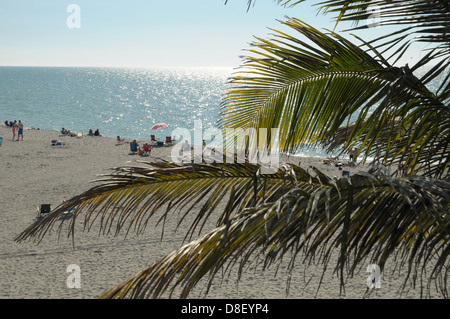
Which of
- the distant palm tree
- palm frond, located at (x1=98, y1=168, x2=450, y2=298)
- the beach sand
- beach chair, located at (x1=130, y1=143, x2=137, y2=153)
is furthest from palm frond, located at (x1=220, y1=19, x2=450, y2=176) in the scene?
beach chair, located at (x1=130, y1=143, x2=137, y2=153)

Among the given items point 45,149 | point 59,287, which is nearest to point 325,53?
point 59,287

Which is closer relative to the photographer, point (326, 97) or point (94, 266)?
point (326, 97)

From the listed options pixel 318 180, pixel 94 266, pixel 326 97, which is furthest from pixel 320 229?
pixel 94 266

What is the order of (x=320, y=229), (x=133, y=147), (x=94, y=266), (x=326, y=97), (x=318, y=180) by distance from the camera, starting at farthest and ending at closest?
1. (x=133, y=147)
2. (x=94, y=266)
3. (x=326, y=97)
4. (x=318, y=180)
5. (x=320, y=229)

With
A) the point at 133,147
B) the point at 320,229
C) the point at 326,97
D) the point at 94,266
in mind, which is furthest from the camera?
the point at 133,147

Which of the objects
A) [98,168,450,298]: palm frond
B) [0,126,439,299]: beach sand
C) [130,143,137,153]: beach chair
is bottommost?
[0,126,439,299]: beach sand

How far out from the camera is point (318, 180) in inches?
111

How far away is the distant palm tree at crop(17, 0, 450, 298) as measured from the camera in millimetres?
2191

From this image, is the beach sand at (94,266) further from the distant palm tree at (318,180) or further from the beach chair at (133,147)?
the beach chair at (133,147)

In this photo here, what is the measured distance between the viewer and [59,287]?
9.43m

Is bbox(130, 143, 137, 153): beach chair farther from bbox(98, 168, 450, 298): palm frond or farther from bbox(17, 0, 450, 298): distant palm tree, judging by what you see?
bbox(98, 168, 450, 298): palm frond

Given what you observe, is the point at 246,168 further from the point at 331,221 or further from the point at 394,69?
the point at 394,69

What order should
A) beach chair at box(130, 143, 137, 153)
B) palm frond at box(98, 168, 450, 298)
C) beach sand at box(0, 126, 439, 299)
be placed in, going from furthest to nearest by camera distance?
beach chair at box(130, 143, 137, 153)
beach sand at box(0, 126, 439, 299)
palm frond at box(98, 168, 450, 298)

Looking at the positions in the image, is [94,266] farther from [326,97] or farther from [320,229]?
[320,229]
